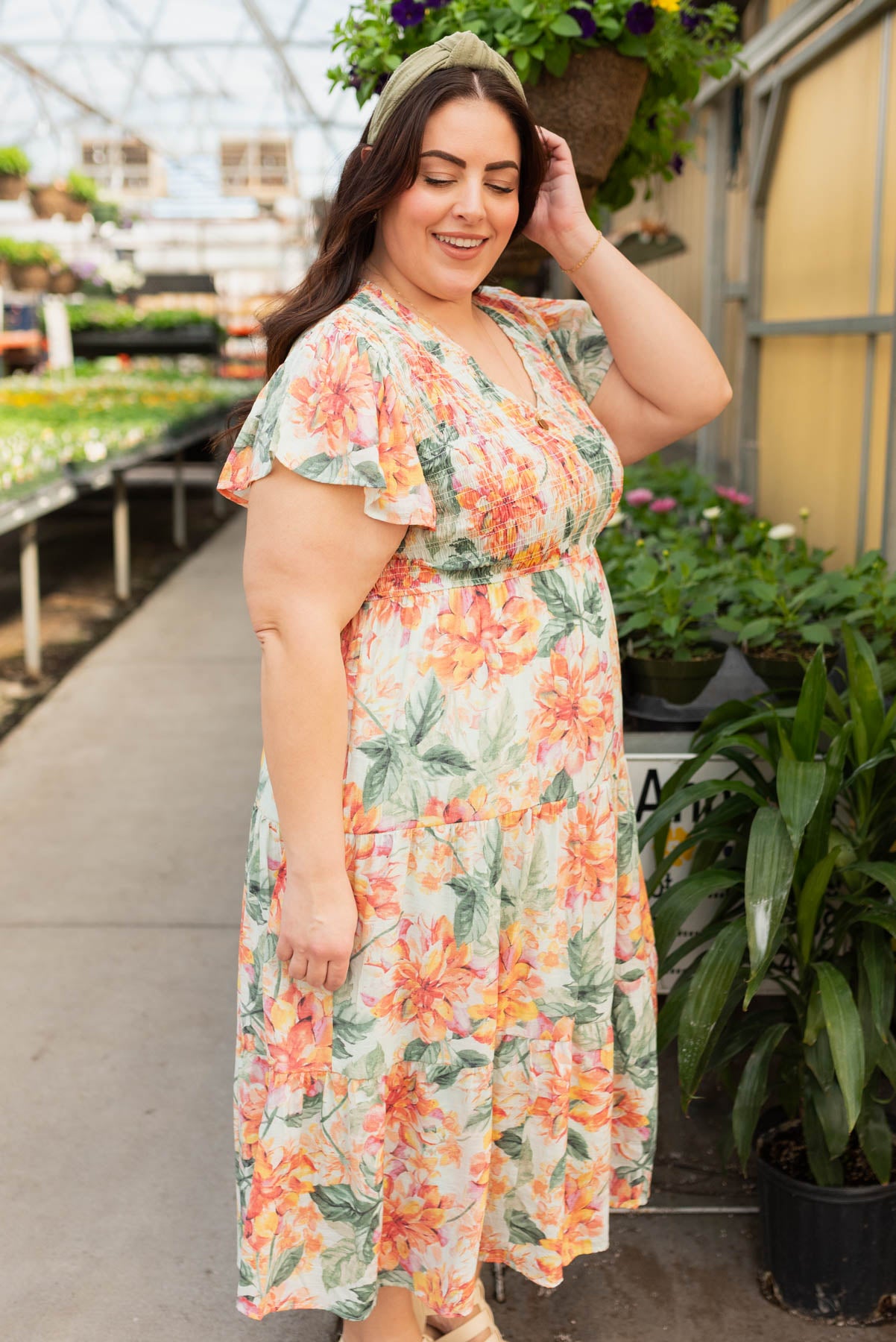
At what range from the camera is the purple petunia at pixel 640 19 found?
2.07m

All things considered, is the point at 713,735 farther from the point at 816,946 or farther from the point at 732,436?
the point at 732,436

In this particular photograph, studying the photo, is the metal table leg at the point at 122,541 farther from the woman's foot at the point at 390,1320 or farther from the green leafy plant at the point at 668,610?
the woman's foot at the point at 390,1320

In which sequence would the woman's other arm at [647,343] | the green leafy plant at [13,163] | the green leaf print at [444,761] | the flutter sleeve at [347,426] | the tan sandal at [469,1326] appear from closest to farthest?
the flutter sleeve at [347,426] < the green leaf print at [444,761] < the woman's other arm at [647,343] < the tan sandal at [469,1326] < the green leafy plant at [13,163]

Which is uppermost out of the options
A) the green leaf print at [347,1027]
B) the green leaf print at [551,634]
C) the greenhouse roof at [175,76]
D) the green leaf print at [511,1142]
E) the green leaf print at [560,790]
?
the greenhouse roof at [175,76]

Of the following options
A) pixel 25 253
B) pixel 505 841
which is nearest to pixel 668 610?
pixel 505 841

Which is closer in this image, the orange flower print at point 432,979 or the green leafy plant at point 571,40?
the orange flower print at point 432,979

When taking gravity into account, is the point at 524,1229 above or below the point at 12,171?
below

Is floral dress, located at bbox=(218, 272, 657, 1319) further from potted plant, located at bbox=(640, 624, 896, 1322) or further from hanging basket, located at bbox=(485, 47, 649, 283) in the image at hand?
hanging basket, located at bbox=(485, 47, 649, 283)

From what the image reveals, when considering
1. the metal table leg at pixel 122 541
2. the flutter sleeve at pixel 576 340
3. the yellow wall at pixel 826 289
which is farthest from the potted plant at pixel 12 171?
the flutter sleeve at pixel 576 340

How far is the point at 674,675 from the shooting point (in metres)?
2.40

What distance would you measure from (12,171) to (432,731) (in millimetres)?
5954

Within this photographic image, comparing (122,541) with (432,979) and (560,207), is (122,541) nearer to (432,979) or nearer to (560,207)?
(560,207)

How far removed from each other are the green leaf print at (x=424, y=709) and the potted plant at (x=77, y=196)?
7.01m

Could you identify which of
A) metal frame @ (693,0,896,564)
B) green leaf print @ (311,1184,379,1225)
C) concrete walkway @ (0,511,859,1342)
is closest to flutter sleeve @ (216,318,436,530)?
green leaf print @ (311,1184,379,1225)
